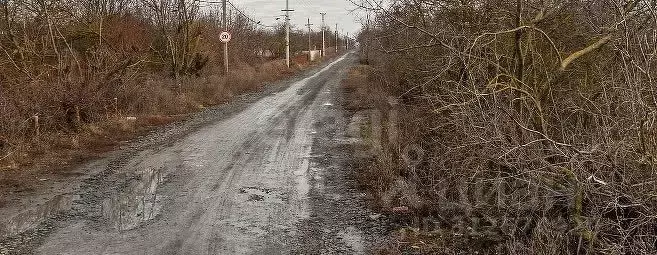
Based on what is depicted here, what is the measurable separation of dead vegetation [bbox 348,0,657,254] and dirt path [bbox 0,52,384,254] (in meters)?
0.74

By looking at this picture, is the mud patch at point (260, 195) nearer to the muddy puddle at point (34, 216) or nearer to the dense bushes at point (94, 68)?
the muddy puddle at point (34, 216)

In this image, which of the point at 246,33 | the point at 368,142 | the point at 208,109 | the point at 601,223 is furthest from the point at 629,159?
the point at 246,33

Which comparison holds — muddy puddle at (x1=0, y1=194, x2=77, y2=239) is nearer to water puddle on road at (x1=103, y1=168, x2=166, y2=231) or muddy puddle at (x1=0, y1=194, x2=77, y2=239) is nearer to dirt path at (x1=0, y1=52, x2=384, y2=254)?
dirt path at (x1=0, y1=52, x2=384, y2=254)

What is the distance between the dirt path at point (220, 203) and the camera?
17.5ft

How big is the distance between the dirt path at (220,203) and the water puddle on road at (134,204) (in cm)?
1

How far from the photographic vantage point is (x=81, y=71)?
12.2 metres

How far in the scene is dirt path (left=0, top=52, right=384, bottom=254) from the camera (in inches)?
210

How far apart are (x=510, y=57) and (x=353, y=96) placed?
12.4m

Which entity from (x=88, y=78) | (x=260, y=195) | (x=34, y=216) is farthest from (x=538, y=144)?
(x=88, y=78)

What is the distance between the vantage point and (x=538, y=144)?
15.6ft

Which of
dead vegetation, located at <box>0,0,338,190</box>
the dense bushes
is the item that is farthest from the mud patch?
the dense bushes

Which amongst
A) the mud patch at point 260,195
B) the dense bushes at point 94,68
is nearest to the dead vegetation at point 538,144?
the mud patch at point 260,195

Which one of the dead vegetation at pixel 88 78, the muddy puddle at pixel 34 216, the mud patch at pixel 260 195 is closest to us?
the muddy puddle at pixel 34 216

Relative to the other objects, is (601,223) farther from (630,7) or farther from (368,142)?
(368,142)
